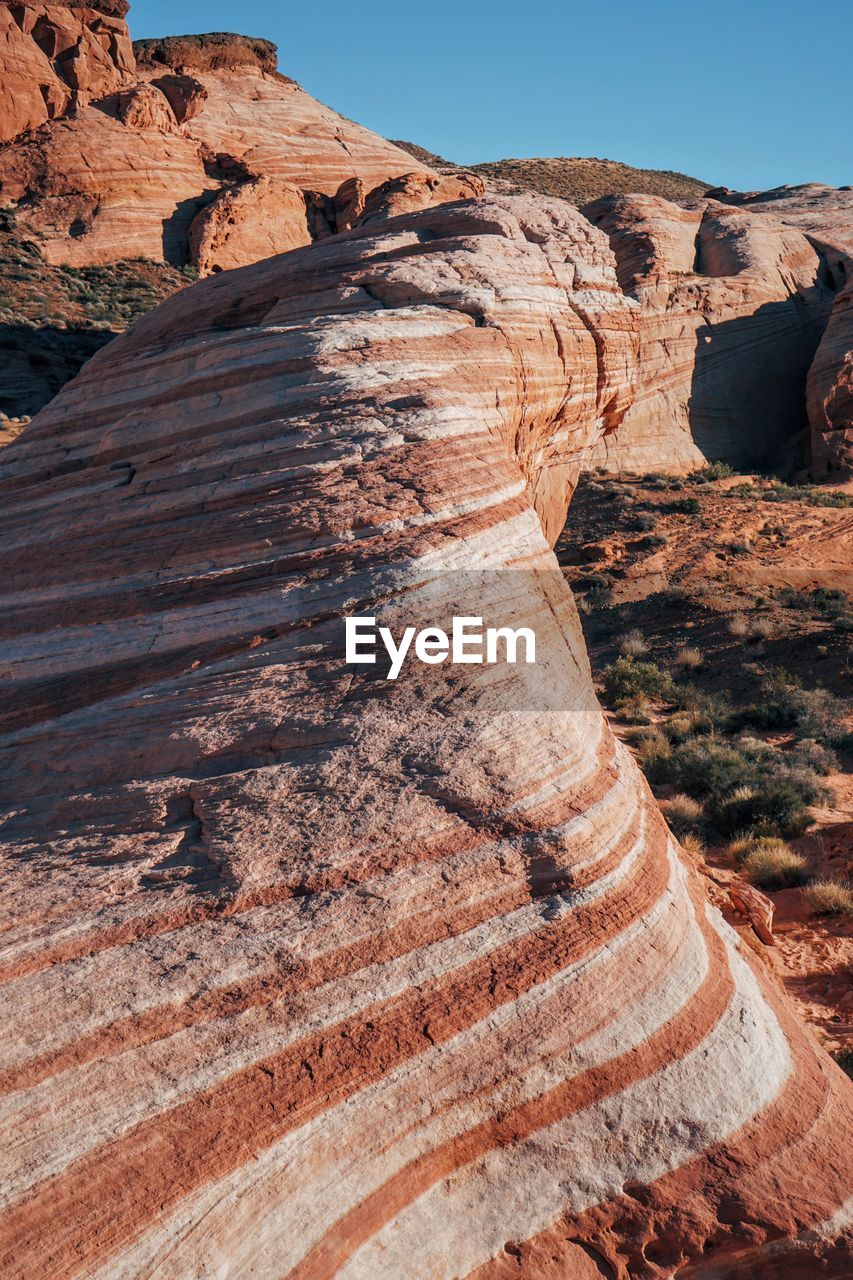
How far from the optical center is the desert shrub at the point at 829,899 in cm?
786

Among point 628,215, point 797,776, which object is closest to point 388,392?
point 797,776

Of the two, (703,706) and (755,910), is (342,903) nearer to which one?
(755,910)

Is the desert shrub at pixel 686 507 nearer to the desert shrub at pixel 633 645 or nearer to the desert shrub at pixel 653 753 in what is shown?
the desert shrub at pixel 633 645

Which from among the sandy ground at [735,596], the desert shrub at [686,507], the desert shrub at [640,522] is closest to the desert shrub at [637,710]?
the sandy ground at [735,596]

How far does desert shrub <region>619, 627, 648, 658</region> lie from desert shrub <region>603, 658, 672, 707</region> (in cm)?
100

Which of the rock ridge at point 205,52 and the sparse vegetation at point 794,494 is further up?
the rock ridge at point 205,52

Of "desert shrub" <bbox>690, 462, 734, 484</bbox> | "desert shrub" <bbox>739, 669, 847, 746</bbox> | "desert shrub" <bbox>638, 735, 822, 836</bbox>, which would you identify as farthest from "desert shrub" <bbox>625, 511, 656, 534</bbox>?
"desert shrub" <bbox>638, 735, 822, 836</bbox>

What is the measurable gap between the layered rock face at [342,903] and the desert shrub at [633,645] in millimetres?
10902

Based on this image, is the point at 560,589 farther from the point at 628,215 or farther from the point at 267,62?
the point at 267,62

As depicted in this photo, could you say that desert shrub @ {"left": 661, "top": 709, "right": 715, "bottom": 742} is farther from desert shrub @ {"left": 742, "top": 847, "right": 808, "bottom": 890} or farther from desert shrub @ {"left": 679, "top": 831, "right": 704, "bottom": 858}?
desert shrub @ {"left": 742, "top": 847, "right": 808, "bottom": 890}

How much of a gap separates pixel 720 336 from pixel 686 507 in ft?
27.7

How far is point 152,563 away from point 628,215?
92.6 ft

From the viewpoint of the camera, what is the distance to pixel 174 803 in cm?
415

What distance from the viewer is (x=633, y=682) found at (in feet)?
49.1
